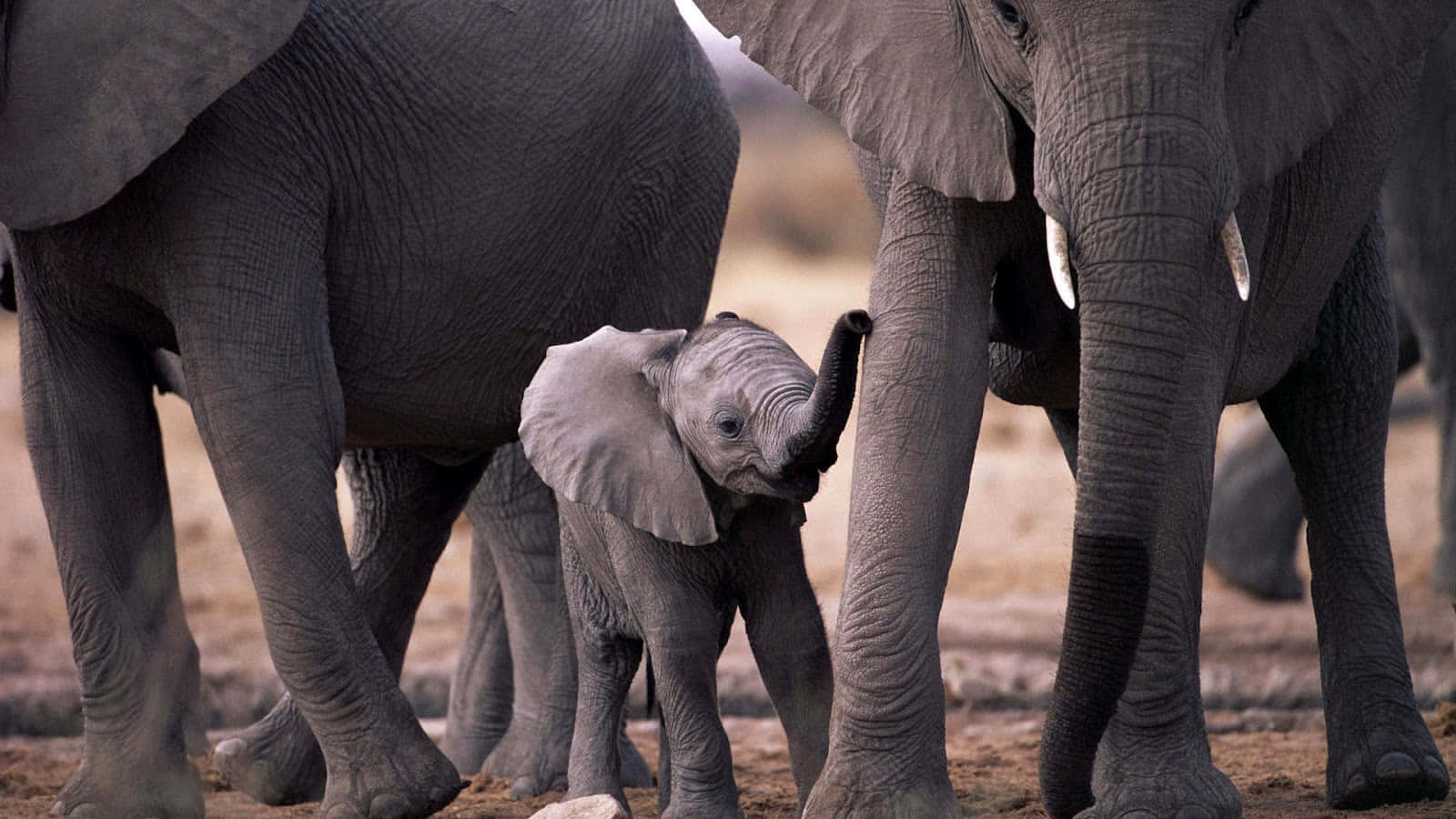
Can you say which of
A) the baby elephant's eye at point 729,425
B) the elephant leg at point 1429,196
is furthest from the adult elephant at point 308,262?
the elephant leg at point 1429,196

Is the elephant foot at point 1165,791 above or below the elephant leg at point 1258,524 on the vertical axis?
below

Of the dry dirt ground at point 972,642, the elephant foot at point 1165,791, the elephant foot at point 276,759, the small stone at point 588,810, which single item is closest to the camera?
the elephant foot at point 1165,791

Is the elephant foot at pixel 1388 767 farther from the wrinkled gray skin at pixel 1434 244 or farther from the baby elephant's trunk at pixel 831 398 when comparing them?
the wrinkled gray skin at pixel 1434 244

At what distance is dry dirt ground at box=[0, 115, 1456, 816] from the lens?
4.98 meters

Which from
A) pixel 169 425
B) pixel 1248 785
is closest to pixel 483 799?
pixel 1248 785

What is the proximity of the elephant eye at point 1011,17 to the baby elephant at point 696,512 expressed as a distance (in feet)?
2.40

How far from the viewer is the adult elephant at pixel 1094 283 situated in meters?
3.23

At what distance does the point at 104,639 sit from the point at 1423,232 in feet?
15.0

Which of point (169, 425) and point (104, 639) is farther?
point (169, 425)

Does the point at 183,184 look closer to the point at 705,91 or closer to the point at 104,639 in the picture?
the point at 104,639

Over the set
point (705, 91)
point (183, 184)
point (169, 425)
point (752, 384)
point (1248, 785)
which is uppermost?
point (169, 425)

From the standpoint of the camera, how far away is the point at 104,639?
437 cm

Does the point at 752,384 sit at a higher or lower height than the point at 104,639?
higher

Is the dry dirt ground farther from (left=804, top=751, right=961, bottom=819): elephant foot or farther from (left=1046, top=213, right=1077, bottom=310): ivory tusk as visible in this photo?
(left=1046, top=213, right=1077, bottom=310): ivory tusk
